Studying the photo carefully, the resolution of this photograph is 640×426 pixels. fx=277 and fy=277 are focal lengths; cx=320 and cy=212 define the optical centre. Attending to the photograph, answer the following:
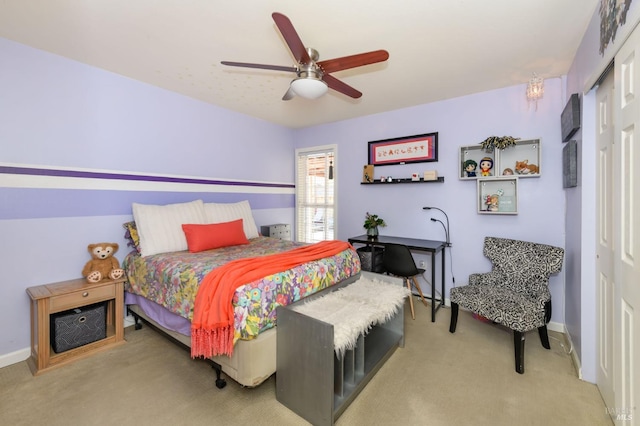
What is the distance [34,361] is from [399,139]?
14.0 feet

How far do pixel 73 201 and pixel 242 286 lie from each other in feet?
6.61

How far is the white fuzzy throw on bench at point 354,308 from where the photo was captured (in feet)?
5.63

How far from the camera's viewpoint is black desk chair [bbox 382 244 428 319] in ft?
9.64

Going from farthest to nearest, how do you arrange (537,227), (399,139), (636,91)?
(399,139)
(537,227)
(636,91)

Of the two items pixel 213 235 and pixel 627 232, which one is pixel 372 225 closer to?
pixel 213 235

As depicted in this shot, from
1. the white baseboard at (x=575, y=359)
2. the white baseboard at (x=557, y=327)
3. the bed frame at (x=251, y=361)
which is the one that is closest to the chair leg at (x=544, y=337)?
the white baseboard at (x=575, y=359)

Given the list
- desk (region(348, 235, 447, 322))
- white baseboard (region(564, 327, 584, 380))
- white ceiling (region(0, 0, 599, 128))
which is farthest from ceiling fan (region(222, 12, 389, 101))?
white baseboard (region(564, 327, 584, 380))

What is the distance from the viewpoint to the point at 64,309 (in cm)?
221

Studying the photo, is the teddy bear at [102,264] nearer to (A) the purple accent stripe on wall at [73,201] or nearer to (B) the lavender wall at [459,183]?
(A) the purple accent stripe on wall at [73,201]

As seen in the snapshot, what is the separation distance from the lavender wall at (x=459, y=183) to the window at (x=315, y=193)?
19 centimetres

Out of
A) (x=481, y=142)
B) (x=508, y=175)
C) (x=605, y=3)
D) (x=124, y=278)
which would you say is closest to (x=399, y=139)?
(x=481, y=142)

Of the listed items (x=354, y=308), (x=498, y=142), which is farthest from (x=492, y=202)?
(x=354, y=308)

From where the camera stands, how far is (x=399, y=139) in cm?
376

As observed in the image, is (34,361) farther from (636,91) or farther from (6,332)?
(636,91)
